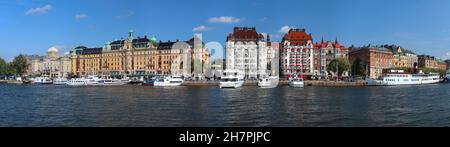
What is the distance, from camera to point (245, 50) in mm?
103312

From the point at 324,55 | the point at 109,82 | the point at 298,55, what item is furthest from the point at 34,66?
the point at 324,55

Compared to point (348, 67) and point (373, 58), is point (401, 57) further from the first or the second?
point (348, 67)

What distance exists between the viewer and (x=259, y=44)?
103 metres

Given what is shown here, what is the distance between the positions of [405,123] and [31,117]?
17624 millimetres

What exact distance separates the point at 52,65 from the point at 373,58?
9777 centimetres

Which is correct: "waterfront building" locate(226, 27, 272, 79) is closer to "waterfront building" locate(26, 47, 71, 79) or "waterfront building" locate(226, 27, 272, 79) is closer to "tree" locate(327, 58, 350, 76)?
"tree" locate(327, 58, 350, 76)

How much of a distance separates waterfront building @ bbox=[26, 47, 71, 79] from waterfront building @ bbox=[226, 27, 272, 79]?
Answer: 5404 centimetres

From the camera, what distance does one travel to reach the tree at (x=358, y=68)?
329 ft

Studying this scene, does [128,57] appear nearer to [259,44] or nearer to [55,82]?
[55,82]

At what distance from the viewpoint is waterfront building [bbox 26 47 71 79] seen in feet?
429

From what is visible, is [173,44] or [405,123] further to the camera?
[173,44]

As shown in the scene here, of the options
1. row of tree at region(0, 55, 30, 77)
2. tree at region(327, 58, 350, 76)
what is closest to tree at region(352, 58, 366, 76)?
tree at region(327, 58, 350, 76)
